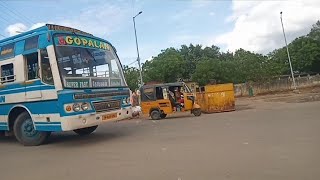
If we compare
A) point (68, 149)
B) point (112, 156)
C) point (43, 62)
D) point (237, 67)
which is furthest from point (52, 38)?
point (237, 67)

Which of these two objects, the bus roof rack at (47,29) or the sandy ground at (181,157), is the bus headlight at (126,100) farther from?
the bus roof rack at (47,29)

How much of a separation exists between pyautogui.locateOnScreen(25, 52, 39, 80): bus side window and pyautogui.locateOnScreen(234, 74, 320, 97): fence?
38.3 metres

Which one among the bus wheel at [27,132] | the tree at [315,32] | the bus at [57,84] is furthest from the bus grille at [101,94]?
the tree at [315,32]

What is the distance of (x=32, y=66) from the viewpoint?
9930 millimetres

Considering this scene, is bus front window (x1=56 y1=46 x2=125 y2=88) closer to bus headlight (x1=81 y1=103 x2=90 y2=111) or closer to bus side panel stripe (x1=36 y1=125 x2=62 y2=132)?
bus headlight (x1=81 y1=103 x2=90 y2=111)

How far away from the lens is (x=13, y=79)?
10367mm

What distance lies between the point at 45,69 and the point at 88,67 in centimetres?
118

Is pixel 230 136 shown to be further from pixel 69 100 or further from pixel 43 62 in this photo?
pixel 43 62

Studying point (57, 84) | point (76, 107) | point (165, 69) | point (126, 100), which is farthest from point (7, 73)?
point (165, 69)

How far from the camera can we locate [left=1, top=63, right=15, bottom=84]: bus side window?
10461mm

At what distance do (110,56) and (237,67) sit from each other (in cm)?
4728

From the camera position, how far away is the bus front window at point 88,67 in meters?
9.39

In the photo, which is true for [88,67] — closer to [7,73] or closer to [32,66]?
[32,66]

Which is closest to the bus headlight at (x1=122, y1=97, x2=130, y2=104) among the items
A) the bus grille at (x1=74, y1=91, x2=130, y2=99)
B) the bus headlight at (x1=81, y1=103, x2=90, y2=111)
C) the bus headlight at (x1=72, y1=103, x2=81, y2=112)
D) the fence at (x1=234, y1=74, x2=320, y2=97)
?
the bus grille at (x1=74, y1=91, x2=130, y2=99)
